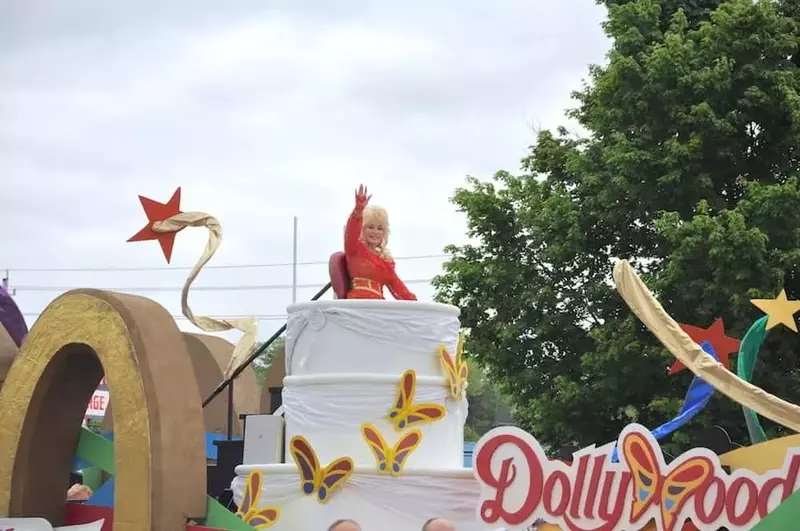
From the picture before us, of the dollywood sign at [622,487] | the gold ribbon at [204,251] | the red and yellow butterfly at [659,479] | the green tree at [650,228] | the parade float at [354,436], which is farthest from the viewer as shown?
the green tree at [650,228]

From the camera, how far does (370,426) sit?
325 inches

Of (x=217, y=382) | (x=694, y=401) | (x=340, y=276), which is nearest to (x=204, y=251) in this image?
(x=340, y=276)

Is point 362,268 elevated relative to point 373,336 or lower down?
elevated

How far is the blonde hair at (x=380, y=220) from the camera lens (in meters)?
9.22

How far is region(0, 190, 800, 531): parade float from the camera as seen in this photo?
702cm

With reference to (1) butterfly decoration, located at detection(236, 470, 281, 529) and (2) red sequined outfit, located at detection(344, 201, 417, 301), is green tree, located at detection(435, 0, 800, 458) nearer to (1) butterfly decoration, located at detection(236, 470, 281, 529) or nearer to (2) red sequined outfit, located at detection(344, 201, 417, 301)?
(2) red sequined outfit, located at detection(344, 201, 417, 301)

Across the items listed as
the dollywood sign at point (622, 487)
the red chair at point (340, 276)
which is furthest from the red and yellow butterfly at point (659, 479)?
the red chair at point (340, 276)

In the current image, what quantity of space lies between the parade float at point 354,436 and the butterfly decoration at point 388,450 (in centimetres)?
1

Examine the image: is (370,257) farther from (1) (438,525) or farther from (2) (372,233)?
(1) (438,525)

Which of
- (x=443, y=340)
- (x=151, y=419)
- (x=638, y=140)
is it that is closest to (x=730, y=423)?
(x=638, y=140)

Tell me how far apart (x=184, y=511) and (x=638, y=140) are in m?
9.78

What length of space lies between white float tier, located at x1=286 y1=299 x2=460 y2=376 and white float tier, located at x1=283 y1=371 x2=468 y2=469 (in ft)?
0.32

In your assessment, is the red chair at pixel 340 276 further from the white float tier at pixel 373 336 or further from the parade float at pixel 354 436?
the white float tier at pixel 373 336

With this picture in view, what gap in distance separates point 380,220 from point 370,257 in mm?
336
